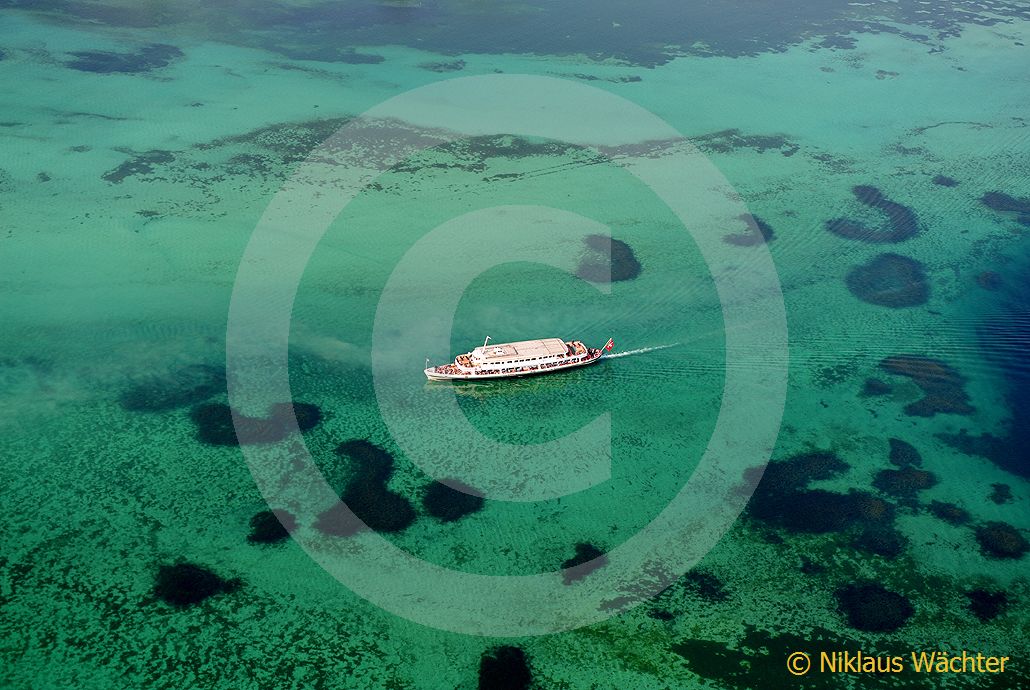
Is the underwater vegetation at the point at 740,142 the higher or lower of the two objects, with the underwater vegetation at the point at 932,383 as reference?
higher

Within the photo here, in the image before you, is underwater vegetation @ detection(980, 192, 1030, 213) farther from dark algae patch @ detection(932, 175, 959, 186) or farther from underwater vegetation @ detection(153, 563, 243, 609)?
underwater vegetation @ detection(153, 563, 243, 609)

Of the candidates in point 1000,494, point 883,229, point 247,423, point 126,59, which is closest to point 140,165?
point 126,59

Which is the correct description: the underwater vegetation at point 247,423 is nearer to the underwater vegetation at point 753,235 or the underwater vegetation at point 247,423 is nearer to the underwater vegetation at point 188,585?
the underwater vegetation at point 188,585

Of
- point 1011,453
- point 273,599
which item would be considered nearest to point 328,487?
point 273,599

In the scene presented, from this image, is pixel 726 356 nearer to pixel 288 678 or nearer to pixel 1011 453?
pixel 1011 453

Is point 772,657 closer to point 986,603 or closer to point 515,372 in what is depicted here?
point 986,603

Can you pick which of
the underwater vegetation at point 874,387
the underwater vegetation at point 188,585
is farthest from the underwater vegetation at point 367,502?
the underwater vegetation at point 874,387
